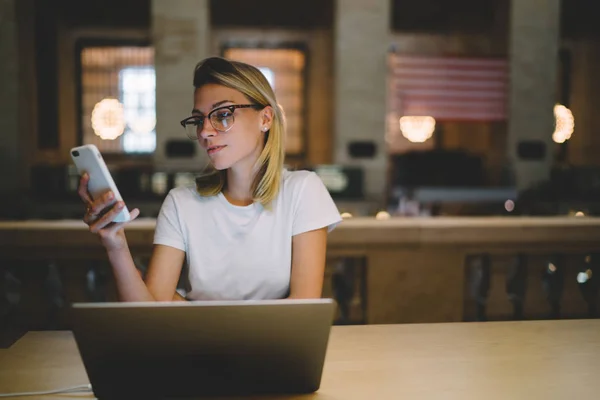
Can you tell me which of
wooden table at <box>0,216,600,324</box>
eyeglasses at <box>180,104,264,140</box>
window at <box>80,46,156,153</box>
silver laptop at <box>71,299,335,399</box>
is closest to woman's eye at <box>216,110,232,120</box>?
eyeglasses at <box>180,104,264,140</box>

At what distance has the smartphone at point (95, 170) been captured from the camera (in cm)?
134

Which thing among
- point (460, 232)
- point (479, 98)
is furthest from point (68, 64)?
point (460, 232)

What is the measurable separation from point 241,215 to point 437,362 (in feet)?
2.51

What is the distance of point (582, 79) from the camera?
1204cm

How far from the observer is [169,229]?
1.82 metres

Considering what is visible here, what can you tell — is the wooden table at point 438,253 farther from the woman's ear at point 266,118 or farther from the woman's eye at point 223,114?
the woman's eye at point 223,114

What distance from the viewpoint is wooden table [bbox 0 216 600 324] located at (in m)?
2.71

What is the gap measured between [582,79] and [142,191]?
909 cm

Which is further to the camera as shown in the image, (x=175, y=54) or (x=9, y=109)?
(x=175, y=54)

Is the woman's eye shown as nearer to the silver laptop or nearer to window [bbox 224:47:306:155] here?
the silver laptop

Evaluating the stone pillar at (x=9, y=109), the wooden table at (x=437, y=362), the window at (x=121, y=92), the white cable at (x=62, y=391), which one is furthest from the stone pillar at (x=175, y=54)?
the white cable at (x=62, y=391)

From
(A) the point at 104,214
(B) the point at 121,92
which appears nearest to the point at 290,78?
(B) the point at 121,92

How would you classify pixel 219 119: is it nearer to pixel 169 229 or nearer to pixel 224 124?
pixel 224 124

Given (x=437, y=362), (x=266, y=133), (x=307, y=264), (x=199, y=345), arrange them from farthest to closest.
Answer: (x=266, y=133)
(x=307, y=264)
(x=437, y=362)
(x=199, y=345)
